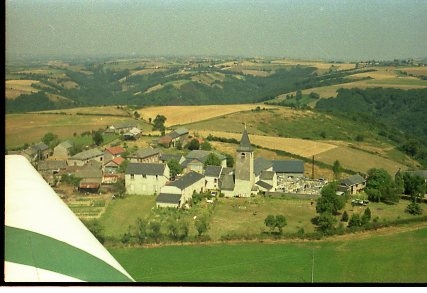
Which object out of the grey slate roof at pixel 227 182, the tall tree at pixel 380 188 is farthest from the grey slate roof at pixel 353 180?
the grey slate roof at pixel 227 182

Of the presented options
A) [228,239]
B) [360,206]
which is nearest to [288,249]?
[228,239]

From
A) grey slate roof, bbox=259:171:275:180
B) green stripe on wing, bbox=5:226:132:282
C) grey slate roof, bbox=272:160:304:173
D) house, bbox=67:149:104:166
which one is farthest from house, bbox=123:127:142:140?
green stripe on wing, bbox=5:226:132:282

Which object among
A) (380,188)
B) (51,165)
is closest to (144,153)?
(51,165)

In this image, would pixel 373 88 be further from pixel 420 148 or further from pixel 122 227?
pixel 122 227

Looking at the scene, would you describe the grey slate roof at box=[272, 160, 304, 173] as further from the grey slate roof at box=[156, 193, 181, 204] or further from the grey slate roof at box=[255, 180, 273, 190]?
the grey slate roof at box=[156, 193, 181, 204]

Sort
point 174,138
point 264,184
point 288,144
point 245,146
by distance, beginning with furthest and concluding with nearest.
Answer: point 288,144 → point 245,146 → point 174,138 → point 264,184

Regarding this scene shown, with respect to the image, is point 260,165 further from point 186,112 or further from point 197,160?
point 186,112
